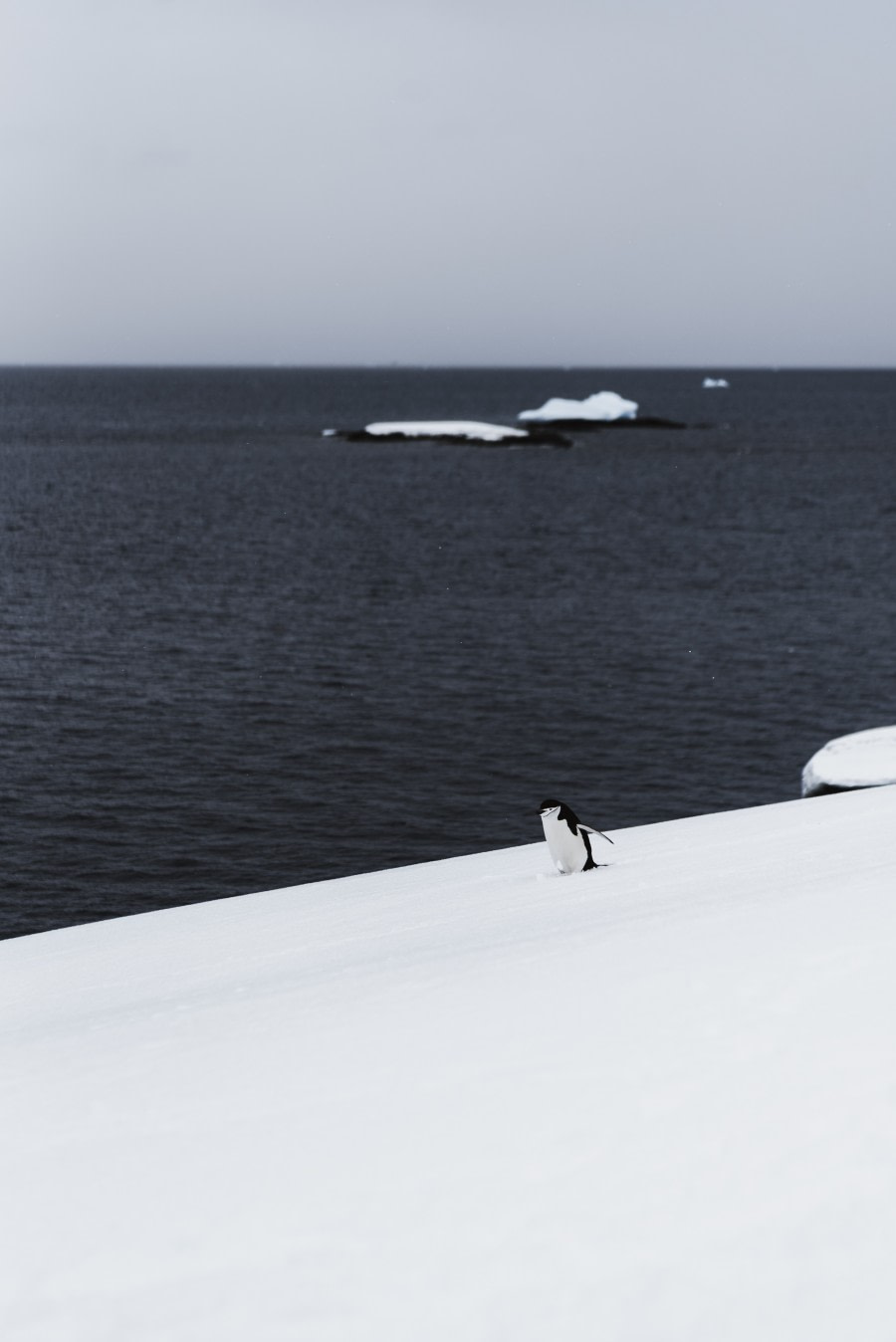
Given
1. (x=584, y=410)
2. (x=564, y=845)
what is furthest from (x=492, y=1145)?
(x=584, y=410)

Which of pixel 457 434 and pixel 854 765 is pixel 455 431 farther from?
pixel 854 765

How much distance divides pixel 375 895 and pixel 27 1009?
4878mm

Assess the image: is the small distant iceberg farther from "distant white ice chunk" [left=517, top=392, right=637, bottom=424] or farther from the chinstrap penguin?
the chinstrap penguin

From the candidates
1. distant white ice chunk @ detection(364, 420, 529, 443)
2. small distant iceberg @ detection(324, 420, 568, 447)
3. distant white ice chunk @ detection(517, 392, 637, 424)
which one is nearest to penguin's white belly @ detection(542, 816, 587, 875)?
small distant iceberg @ detection(324, 420, 568, 447)

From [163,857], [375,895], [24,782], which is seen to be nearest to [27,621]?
[24,782]

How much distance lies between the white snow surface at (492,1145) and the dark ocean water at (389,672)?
16765 millimetres

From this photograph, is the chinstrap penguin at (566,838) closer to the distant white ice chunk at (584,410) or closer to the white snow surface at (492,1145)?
the white snow surface at (492,1145)

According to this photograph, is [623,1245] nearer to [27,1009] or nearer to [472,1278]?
[472,1278]

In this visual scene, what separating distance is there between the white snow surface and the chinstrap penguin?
10.6 feet

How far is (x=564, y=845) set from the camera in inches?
590

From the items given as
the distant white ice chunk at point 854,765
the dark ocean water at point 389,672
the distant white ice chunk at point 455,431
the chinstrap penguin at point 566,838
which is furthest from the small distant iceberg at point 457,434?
the chinstrap penguin at point 566,838

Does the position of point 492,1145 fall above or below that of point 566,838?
above

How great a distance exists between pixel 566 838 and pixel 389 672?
27672mm

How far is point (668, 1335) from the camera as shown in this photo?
19.1 ft
